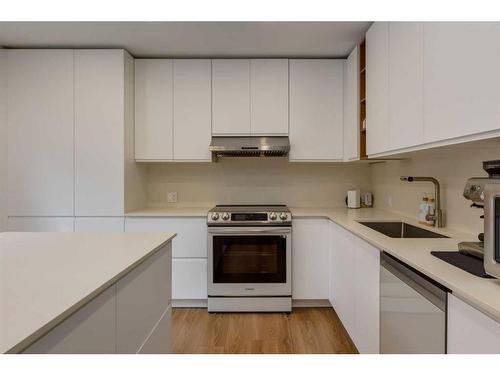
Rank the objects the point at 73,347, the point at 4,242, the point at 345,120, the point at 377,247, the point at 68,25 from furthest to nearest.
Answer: the point at 345,120 < the point at 68,25 < the point at 377,247 < the point at 4,242 < the point at 73,347

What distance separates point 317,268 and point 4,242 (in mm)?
2242

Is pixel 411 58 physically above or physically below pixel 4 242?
above

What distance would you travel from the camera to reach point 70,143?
2713 mm

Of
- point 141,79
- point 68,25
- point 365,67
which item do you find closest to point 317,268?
point 365,67

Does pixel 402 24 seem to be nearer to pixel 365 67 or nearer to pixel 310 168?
pixel 365 67

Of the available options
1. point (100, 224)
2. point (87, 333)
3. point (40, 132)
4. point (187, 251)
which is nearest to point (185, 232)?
point (187, 251)

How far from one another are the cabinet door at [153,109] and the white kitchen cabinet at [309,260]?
1429 millimetres

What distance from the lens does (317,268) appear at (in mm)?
2742

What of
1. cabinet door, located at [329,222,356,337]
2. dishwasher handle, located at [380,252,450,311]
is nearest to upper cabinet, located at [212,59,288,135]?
cabinet door, located at [329,222,356,337]

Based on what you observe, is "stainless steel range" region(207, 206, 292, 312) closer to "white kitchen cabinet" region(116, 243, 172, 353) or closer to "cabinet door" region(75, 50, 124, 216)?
"cabinet door" region(75, 50, 124, 216)

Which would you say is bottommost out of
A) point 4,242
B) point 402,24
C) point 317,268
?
point 317,268

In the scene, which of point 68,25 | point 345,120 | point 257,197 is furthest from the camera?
point 257,197

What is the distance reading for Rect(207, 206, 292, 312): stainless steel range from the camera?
2.67m

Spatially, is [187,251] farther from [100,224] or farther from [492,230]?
[492,230]
